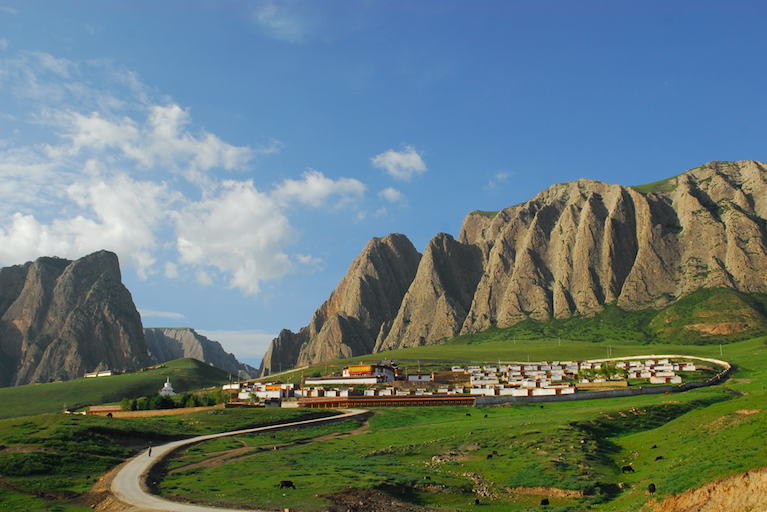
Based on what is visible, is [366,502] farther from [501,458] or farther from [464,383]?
[464,383]

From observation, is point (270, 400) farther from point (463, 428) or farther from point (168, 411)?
point (463, 428)

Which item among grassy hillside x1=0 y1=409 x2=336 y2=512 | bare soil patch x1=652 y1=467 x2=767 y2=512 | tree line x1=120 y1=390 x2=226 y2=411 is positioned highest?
tree line x1=120 y1=390 x2=226 y2=411

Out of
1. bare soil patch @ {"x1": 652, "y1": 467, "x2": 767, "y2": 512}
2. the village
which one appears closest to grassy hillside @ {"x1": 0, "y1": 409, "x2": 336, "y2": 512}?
the village

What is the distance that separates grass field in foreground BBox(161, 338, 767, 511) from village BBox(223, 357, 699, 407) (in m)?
18.6

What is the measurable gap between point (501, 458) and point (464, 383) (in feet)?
275

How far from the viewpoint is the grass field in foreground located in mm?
37219

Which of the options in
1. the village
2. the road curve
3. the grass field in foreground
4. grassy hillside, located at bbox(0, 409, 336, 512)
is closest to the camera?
the road curve

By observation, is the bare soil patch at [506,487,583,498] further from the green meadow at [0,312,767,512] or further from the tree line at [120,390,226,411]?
the tree line at [120,390,226,411]

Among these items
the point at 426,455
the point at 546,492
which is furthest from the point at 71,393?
the point at 546,492

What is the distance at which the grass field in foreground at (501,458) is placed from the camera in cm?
3722

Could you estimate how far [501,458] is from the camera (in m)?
51.6

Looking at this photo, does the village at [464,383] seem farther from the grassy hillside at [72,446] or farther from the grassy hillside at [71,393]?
the grassy hillside at [71,393]

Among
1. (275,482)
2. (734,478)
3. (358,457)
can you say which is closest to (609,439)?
(358,457)

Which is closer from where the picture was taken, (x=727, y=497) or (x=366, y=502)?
Result: (x=727, y=497)
